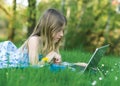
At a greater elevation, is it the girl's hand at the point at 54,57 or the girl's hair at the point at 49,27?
the girl's hair at the point at 49,27

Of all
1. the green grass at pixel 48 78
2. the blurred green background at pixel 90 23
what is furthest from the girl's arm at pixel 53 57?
the blurred green background at pixel 90 23

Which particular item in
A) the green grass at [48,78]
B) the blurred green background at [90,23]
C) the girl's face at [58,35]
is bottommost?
the blurred green background at [90,23]

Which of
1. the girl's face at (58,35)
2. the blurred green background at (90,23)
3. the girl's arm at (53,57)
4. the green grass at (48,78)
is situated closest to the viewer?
the green grass at (48,78)

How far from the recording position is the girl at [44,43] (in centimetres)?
635

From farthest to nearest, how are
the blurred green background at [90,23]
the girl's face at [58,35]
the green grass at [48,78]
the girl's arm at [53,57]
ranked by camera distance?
the blurred green background at [90,23] < the girl's face at [58,35] < the girl's arm at [53,57] < the green grass at [48,78]

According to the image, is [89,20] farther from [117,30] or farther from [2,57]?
[2,57]

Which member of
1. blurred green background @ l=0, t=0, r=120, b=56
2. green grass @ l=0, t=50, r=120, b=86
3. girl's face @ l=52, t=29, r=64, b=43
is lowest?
blurred green background @ l=0, t=0, r=120, b=56

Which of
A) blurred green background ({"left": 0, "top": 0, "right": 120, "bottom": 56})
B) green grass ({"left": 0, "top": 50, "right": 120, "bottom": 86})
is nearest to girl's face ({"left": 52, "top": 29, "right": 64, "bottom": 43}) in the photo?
green grass ({"left": 0, "top": 50, "right": 120, "bottom": 86})

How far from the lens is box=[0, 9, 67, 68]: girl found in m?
6.35

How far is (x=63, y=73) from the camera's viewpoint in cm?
543

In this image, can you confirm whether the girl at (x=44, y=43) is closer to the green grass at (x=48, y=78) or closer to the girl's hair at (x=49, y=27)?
the girl's hair at (x=49, y=27)

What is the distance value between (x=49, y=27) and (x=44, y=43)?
0.28 metres

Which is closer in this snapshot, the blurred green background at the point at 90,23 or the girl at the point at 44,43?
the girl at the point at 44,43

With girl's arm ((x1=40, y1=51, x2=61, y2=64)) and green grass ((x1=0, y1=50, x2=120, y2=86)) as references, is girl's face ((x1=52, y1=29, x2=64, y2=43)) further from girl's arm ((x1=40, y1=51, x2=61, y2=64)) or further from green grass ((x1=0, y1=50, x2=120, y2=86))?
green grass ((x1=0, y1=50, x2=120, y2=86))
